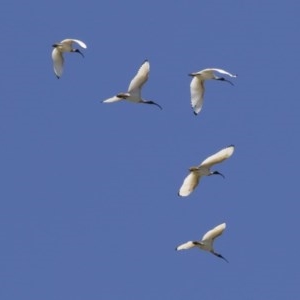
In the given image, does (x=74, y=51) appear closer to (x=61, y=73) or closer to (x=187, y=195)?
(x=61, y=73)

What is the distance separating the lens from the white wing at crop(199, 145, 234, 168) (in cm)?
5388

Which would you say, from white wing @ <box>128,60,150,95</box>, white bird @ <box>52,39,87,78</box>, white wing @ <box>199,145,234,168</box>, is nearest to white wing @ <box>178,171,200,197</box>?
white wing @ <box>199,145,234,168</box>

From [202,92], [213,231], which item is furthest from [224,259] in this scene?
[202,92]

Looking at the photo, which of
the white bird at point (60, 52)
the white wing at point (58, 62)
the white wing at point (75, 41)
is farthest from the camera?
the white wing at point (58, 62)

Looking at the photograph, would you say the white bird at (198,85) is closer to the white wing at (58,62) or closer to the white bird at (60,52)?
the white bird at (60,52)

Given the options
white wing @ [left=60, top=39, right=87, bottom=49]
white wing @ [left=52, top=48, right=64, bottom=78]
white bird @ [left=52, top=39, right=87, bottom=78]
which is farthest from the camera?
white wing @ [left=52, top=48, right=64, bottom=78]

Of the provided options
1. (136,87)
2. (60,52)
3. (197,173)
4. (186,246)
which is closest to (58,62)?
(60,52)

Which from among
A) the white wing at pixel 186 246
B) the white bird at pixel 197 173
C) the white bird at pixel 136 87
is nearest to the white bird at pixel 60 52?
the white bird at pixel 136 87

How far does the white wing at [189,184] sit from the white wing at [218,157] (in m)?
0.49

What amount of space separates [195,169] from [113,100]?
3.20 meters

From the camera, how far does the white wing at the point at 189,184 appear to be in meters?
54.8

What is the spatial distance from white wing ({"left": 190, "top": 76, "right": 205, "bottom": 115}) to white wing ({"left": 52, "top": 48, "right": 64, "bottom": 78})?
4048 mm

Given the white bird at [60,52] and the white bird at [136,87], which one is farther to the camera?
the white bird at [60,52]

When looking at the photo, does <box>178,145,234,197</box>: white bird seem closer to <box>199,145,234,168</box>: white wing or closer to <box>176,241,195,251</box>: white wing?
<box>199,145,234,168</box>: white wing
